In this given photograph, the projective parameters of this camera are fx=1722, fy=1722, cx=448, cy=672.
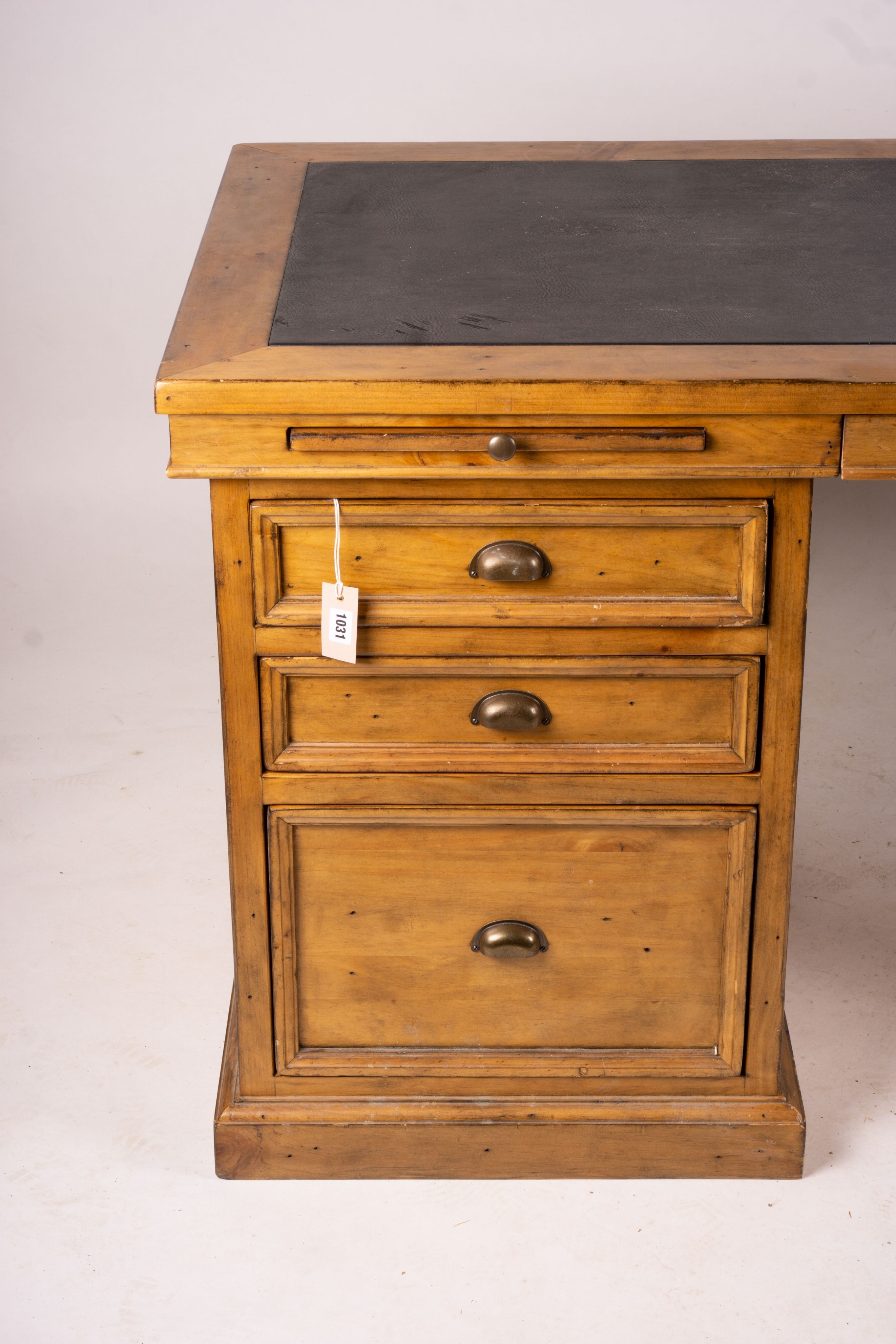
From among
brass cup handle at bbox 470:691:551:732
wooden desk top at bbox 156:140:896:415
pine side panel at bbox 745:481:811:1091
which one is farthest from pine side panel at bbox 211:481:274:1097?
pine side panel at bbox 745:481:811:1091

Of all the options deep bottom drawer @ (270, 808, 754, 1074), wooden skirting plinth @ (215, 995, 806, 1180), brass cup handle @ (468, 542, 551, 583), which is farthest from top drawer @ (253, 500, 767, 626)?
wooden skirting plinth @ (215, 995, 806, 1180)

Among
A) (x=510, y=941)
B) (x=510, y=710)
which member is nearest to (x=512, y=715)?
(x=510, y=710)

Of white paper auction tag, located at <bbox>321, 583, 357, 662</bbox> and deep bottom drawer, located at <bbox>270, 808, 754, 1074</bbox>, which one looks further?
deep bottom drawer, located at <bbox>270, 808, 754, 1074</bbox>

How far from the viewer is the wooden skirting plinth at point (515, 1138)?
2.00m

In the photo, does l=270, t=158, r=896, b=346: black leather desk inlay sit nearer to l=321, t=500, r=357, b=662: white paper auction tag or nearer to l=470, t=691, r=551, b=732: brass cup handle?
l=321, t=500, r=357, b=662: white paper auction tag

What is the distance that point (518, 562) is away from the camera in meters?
1.78

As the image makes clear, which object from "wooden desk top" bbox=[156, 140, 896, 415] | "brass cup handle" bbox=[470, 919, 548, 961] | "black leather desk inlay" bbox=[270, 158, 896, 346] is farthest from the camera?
"brass cup handle" bbox=[470, 919, 548, 961]

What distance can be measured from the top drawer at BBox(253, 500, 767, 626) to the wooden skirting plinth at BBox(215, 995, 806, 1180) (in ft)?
1.93

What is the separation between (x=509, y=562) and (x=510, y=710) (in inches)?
6.6

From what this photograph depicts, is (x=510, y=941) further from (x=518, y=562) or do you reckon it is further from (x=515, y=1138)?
(x=518, y=562)

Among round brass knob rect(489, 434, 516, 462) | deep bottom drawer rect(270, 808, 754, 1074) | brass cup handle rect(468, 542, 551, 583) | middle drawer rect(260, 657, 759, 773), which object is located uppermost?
round brass knob rect(489, 434, 516, 462)

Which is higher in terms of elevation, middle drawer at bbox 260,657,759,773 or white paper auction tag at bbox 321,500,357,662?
white paper auction tag at bbox 321,500,357,662

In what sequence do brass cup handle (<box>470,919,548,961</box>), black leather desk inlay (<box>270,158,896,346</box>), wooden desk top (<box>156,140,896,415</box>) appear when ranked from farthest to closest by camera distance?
brass cup handle (<box>470,919,548,961</box>), black leather desk inlay (<box>270,158,896,346</box>), wooden desk top (<box>156,140,896,415</box>)

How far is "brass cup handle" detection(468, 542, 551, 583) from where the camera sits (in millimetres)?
1777
